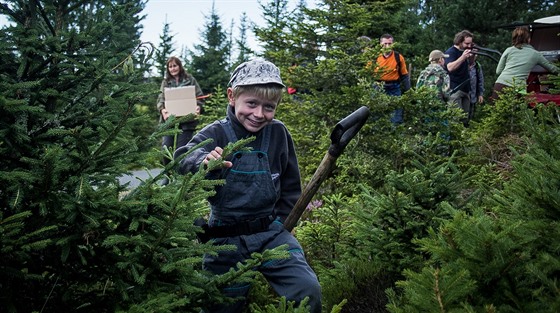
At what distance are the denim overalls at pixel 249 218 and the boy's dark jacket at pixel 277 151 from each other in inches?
3.6

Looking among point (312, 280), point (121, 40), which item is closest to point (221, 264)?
point (312, 280)

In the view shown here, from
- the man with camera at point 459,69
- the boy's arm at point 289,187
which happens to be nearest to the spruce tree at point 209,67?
the man with camera at point 459,69

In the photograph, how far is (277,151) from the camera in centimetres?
318

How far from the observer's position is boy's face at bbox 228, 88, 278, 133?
9.77 ft

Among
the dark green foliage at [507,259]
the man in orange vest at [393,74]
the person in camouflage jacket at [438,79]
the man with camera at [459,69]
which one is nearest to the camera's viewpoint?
the dark green foliage at [507,259]

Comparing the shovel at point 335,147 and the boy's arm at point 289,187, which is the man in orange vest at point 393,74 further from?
the shovel at point 335,147

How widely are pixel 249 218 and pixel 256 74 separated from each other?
0.83 metres

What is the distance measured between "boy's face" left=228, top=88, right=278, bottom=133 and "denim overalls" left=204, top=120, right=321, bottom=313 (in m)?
0.14

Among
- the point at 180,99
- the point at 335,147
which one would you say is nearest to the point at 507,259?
the point at 335,147

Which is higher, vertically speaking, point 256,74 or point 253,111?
point 256,74

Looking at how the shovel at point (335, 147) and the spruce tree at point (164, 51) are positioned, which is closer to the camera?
the shovel at point (335, 147)

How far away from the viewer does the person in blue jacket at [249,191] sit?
2.84 meters

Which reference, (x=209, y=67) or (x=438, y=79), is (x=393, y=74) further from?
(x=209, y=67)

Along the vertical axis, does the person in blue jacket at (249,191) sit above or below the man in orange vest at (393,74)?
below
